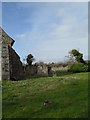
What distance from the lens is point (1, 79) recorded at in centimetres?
1354

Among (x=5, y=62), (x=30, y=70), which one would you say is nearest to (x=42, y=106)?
(x=5, y=62)

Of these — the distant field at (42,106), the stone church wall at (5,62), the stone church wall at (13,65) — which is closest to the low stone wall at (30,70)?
the stone church wall at (13,65)

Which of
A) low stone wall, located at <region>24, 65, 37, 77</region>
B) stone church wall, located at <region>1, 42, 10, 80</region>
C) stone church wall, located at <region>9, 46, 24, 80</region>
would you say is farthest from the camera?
low stone wall, located at <region>24, 65, 37, 77</region>

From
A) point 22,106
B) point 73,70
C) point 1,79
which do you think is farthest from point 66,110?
point 73,70

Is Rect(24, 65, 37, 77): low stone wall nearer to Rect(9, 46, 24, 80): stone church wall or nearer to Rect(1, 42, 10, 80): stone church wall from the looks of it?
Rect(9, 46, 24, 80): stone church wall

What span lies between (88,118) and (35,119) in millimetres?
1476

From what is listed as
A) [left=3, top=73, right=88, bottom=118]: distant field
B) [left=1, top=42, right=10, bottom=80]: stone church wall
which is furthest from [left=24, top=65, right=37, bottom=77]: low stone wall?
[left=3, top=73, right=88, bottom=118]: distant field

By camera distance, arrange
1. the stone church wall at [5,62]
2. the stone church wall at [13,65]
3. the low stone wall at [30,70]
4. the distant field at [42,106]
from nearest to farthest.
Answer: the distant field at [42,106] < the stone church wall at [5,62] < the stone church wall at [13,65] < the low stone wall at [30,70]

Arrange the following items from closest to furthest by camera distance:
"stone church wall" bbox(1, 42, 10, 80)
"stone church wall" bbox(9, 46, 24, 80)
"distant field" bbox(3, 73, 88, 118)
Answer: "distant field" bbox(3, 73, 88, 118) → "stone church wall" bbox(1, 42, 10, 80) → "stone church wall" bbox(9, 46, 24, 80)

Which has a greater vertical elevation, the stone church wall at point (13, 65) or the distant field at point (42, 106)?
the stone church wall at point (13, 65)

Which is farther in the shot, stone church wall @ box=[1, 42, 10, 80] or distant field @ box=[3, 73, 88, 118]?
stone church wall @ box=[1, 42, 10, 80]

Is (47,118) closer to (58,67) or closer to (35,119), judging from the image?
(35,119)

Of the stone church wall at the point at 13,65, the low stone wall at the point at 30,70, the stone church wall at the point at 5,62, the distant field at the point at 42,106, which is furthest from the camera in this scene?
the low stone wall at the point at 30,70

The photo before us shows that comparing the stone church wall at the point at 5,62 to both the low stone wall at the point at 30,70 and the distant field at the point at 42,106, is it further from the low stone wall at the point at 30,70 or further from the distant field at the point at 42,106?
the low stone wall at the point at 30,70
